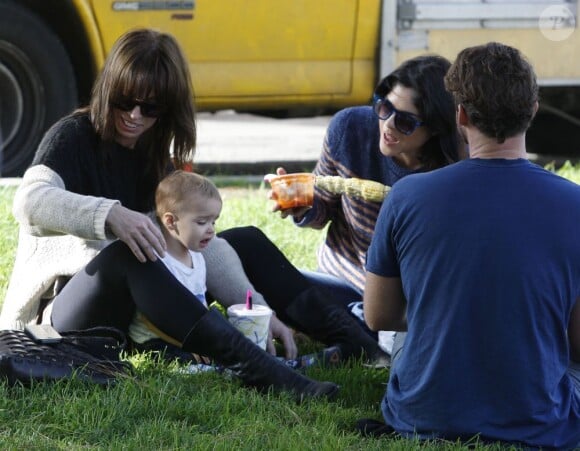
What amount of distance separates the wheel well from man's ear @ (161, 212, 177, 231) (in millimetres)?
3357

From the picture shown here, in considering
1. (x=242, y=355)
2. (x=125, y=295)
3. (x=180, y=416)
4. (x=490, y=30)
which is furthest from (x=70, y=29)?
(x=180, y=416)

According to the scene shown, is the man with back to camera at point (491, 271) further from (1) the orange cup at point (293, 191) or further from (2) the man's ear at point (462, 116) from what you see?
(1) the orange cup at point (293, 191)

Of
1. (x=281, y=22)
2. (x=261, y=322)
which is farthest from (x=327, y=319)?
(x=281, y=22)

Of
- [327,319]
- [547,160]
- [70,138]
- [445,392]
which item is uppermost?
[70,138]

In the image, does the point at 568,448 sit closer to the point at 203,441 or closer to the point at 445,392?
the point at 445,392

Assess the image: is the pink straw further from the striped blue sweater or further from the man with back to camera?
the man with back to camera

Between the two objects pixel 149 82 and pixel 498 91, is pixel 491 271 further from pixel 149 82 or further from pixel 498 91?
pixel 149 82

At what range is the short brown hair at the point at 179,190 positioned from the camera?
3.77 meters

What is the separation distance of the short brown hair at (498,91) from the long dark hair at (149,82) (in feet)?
3.93

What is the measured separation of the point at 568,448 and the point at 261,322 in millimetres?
1114

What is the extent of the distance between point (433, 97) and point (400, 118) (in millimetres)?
116

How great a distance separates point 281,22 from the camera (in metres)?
7.21

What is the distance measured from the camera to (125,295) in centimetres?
363

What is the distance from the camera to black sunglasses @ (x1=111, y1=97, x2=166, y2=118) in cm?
375
